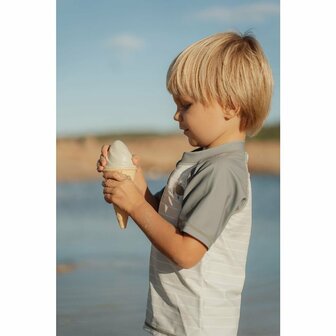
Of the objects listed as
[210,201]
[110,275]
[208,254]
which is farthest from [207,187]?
[110,275]

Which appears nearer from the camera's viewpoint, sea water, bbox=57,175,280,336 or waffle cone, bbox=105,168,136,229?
waffle cone, bbox=105,168,136,229

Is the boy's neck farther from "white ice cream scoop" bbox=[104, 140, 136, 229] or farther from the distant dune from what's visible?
the distant dune

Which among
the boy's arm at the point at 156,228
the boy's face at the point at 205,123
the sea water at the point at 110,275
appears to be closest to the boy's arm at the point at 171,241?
the boy's arm at the point at 156,228

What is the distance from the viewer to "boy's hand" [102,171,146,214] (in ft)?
3.72

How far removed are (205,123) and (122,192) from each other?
175mm

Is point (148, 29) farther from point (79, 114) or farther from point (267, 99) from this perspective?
point (267, 99)

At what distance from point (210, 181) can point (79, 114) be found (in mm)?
749

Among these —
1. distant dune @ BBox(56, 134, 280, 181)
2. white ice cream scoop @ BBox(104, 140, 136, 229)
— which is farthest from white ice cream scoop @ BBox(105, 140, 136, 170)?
distant dune @ BBox(56, 134, 280, 181)

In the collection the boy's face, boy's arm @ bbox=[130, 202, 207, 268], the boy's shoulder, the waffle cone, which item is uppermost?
the boy's face

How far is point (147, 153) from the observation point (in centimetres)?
186

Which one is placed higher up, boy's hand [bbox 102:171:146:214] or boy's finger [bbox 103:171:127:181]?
boy's finger [bbox 103:171:127:181]

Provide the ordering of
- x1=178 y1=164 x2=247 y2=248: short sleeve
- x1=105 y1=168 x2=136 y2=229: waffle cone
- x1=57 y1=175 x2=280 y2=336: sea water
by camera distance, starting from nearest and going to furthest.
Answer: x1=178 y1=164 x2=247 y2=248: short sleeve
x1=105 y1=168 x2=136 y2=229: waffle cone
x1=57 y1=175 x2=280 y2=336: sea water
